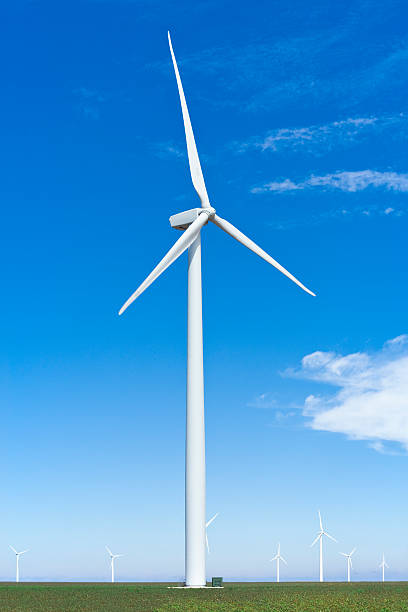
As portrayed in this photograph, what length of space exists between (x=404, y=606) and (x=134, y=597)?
19.5 meters

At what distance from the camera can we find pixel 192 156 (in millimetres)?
68688

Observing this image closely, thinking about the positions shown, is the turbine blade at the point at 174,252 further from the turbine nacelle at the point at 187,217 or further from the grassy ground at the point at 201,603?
the grassy ground at the point at 201,603

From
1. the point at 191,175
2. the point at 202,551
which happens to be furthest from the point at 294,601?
the point at 191,175

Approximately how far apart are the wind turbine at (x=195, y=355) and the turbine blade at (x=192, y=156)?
86 millimetres

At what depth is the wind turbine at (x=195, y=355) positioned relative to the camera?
56.7 meters

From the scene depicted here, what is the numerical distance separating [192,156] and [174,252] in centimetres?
1152

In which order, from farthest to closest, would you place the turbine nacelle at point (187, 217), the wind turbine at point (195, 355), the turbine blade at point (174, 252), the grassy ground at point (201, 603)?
the turbine nacelle at point (187, 217) → the turbine blade at point (174, 252) → the wind turbine at point (195, 355) → the grassy ground at point (201, 603)

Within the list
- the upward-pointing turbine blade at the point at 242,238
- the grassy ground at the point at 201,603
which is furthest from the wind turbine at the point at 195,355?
the grassy ground at the point at 201,603

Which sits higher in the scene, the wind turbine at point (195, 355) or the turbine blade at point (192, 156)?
the turbine blade at point (192, 156)

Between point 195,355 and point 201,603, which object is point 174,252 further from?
point 201,603

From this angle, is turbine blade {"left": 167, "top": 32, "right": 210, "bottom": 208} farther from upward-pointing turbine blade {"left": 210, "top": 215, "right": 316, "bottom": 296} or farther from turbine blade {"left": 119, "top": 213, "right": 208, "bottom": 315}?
turbine blade {"left": 119, "top": 213, "right": 208, "bottom": 315}

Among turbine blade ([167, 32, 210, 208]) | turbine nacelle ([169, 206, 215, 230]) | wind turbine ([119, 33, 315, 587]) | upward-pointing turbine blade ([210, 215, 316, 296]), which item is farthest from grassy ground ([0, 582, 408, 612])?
turbine blade ([167, 32, 210, 208])

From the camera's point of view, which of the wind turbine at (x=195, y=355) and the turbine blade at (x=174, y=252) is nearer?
the wind turbine at (x=195, y=355)

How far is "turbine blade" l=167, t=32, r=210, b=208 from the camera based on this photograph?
220 ft
